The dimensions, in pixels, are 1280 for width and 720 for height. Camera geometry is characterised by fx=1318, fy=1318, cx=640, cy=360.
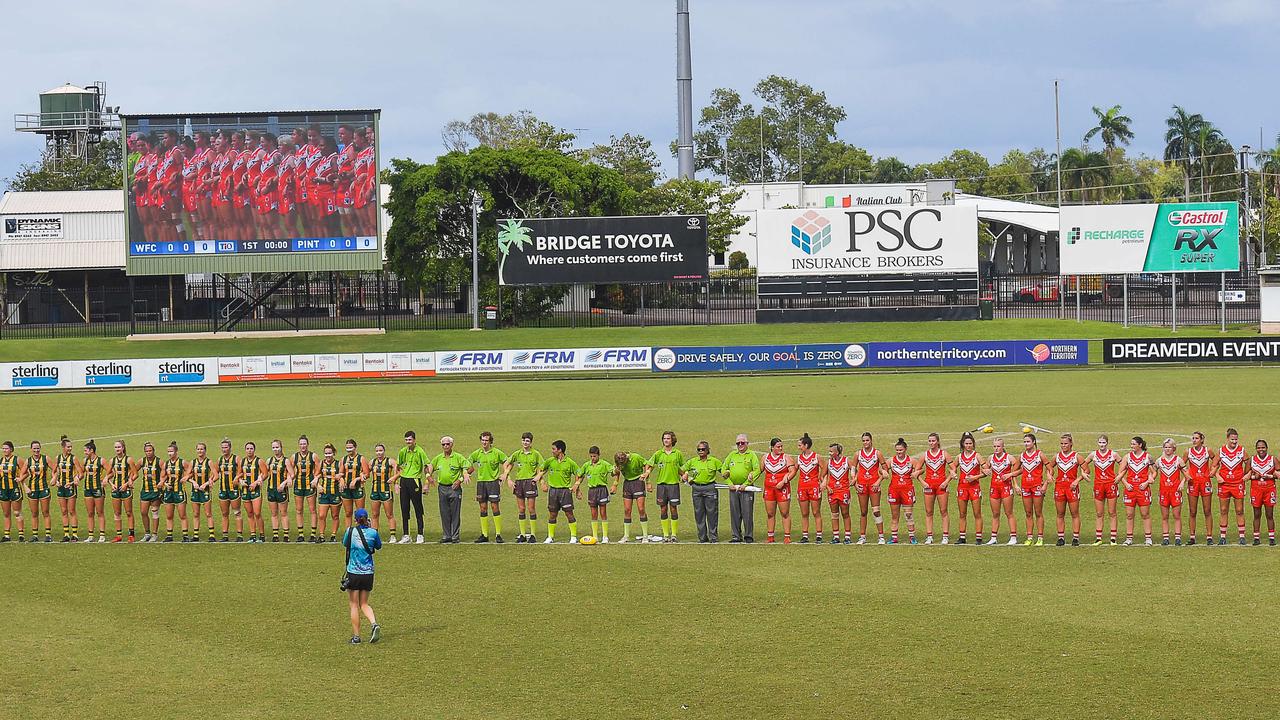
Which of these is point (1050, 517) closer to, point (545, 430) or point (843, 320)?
point (545, 430)

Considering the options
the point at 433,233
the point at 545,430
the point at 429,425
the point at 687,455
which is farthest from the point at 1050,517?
the point at 433,233

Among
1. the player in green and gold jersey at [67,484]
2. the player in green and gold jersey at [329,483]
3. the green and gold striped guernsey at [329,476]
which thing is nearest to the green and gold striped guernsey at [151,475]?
the player in green and gold jersey at [67,484]

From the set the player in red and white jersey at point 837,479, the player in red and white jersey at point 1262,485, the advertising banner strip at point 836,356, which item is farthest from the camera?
the advertising banner strip at point 836,356

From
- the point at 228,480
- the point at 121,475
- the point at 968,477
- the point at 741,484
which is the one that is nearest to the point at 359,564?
the point at 741,484

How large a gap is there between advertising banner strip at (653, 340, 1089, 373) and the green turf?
25.3 feet

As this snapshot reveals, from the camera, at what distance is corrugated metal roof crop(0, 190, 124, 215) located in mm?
84500

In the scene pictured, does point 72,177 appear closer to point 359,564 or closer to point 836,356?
point 836,356

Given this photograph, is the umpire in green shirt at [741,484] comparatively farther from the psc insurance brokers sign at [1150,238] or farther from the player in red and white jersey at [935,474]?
the psc insurance brokers sign at [1150,238]

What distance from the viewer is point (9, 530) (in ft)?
83.6

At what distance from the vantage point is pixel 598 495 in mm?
23812

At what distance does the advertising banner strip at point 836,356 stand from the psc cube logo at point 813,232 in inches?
553

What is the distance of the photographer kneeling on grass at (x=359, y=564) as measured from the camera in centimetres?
1675

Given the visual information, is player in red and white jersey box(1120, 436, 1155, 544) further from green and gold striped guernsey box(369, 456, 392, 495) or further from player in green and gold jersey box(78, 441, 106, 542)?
player in green and gold jersey box(78, 441, 106, 542)

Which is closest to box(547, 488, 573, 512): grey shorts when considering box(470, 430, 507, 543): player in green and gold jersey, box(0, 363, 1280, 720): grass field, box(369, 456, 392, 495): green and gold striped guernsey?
box(0, 363, 1280, 720): grass field
